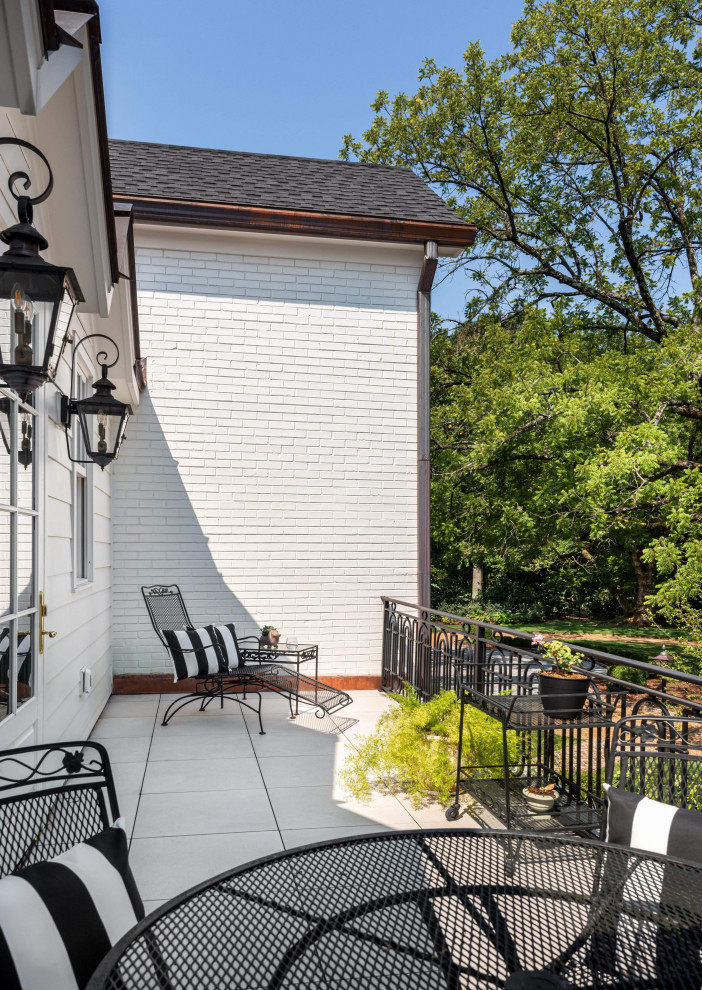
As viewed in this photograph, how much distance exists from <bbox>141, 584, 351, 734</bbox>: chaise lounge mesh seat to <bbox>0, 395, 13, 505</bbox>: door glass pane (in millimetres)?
2735

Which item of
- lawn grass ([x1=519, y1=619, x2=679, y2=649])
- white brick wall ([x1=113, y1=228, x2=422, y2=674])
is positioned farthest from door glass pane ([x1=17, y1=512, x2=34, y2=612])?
lawn grass ([x1=519, y1=619, x2=679, y2=649])

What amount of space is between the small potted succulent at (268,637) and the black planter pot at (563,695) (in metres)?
3.27

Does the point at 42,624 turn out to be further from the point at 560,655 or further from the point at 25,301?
the point at 560,655

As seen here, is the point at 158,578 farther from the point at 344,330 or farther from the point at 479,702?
the point at 479,702

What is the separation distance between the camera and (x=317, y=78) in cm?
1614

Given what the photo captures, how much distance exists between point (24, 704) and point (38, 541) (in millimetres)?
722

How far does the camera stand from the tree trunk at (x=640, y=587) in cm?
1490

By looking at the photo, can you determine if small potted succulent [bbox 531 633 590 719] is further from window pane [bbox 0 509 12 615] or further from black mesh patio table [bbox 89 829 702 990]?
window pane [bbox 0 509 12 615]

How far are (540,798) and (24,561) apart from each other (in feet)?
8.05

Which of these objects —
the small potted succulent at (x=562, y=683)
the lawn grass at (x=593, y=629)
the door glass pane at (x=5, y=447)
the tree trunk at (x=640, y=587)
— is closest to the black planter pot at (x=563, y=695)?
the small potted succulent at (x=562, y=683)

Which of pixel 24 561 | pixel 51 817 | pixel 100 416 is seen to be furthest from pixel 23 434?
pixel 51 817

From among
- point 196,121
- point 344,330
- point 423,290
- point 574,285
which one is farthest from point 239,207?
point 196,121

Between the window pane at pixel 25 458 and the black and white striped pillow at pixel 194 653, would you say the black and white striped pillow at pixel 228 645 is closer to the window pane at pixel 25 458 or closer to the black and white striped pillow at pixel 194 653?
the black and white striped pillow at pixel 194 653

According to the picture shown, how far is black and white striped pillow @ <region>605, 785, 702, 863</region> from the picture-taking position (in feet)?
5.35
